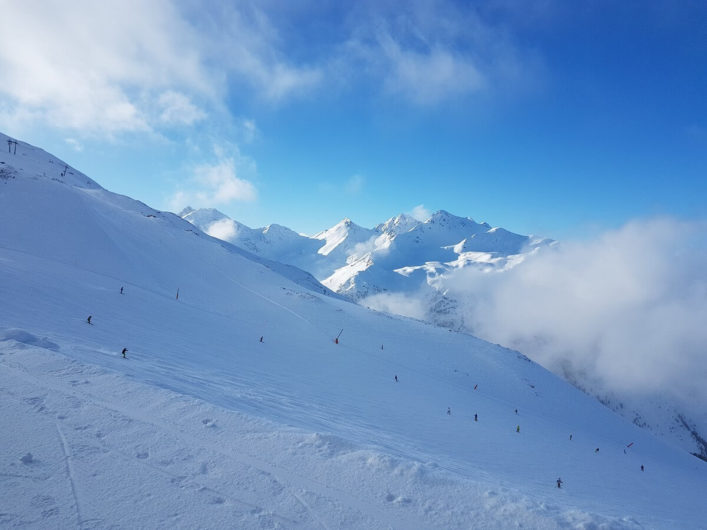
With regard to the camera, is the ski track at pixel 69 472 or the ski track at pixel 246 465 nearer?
the ski track at pixel 69 472

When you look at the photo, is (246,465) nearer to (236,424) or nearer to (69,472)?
(236,424)

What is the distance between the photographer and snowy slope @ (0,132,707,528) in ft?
17.9

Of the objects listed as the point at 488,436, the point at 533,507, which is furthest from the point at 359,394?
the point at 533,507

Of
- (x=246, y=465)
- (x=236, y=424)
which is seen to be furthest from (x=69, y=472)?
(x=236, y=424)

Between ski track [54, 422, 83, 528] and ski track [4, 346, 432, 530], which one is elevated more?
ski track [4, 346, 432, 530]

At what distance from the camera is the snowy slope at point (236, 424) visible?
546cm

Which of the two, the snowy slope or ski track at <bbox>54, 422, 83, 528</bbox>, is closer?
ski track at <bbox>54, 422, 83, 528</bbox>

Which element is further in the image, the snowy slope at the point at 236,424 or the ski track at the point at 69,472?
the snowy slope at the point at 236,424

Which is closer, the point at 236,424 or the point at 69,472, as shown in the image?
the point at 69,472

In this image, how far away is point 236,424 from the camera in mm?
7797

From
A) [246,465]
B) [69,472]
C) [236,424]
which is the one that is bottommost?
[69,472]

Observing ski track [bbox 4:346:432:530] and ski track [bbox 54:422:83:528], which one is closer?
ski track [bbox 54:422:83:528]

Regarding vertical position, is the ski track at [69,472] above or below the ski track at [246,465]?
below

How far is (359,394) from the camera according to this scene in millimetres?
19703
